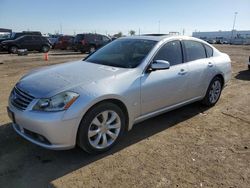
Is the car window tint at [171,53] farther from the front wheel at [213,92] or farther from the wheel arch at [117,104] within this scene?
the front wheel at [213,92]

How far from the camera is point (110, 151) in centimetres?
349

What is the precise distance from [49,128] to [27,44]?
63.1 ft

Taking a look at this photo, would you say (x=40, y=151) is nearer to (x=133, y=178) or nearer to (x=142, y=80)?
(x=133, y=178)

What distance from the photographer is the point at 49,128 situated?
2.84 meters

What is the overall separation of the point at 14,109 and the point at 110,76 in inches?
53.8

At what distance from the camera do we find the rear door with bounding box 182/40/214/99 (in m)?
4.53

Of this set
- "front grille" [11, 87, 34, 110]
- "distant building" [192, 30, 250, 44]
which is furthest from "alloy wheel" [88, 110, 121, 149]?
"distant building" [192, 30, 250, 44]

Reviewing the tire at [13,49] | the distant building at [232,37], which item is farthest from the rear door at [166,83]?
the distant building at [232,37]

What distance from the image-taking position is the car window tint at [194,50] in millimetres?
4602

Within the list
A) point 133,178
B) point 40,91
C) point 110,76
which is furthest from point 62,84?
point 133,178

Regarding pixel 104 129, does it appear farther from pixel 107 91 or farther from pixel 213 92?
pixel 213 92

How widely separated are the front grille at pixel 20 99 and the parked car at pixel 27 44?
1791 cm

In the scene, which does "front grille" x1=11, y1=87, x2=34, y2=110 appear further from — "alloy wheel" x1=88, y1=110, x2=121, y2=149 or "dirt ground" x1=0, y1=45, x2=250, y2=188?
"alloy wheel" x1=88, y1=110, x2=121, y2=149

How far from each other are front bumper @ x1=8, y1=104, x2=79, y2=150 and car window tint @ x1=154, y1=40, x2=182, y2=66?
185 cm
